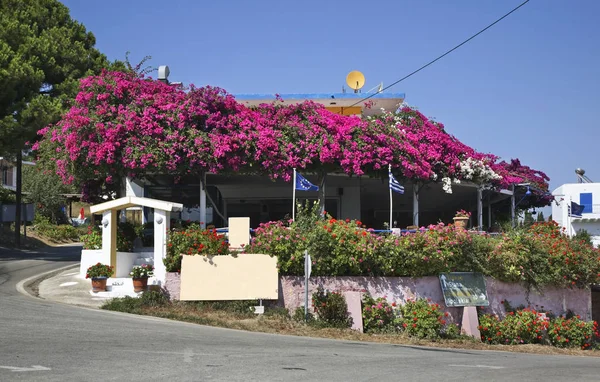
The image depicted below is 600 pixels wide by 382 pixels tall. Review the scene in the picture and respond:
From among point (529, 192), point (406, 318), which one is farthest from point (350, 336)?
point (529, 192)

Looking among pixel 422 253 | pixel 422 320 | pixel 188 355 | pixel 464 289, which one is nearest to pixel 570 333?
pixel 464 289

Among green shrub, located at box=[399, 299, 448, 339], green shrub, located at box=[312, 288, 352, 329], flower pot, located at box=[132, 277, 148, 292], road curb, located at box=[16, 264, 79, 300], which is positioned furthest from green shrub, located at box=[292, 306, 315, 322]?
road curb, located at box=[16, 264, 79, 300]

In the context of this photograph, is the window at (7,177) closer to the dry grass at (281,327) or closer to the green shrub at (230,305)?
the green shrub at (230,305)

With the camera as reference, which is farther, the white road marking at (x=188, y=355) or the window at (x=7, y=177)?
the window at (x=7, y=177)

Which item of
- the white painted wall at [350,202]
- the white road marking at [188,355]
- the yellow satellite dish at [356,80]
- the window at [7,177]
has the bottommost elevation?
the white road marking at [188,355]

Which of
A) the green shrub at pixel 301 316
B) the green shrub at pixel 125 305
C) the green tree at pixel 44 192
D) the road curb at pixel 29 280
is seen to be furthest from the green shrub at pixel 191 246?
the green tree at pixel 44 192

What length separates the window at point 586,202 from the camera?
4497 centimetres

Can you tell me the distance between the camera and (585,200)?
45250 mm

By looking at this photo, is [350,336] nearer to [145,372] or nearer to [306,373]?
[306,373]

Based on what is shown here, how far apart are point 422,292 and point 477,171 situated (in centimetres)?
887

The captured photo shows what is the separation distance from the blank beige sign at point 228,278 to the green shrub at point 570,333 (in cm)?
800

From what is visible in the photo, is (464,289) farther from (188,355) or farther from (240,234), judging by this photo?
(188,355)

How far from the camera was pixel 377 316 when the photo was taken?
1645 centimetres

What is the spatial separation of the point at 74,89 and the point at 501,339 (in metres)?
20.7
